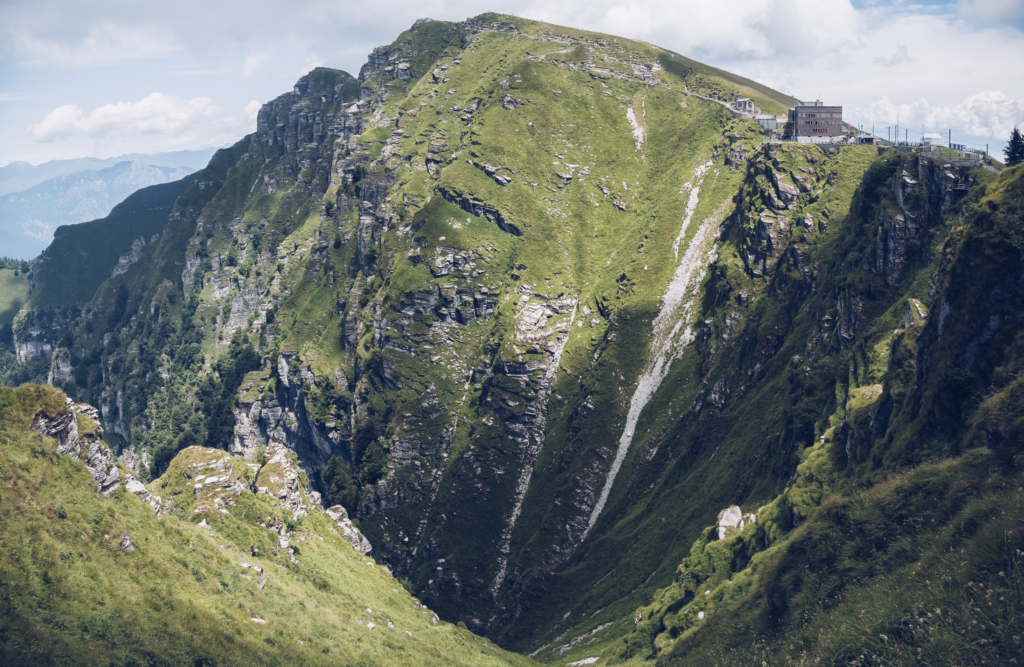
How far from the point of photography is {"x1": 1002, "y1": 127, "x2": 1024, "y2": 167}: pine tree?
12938 cm

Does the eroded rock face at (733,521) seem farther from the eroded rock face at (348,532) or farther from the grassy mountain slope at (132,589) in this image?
the grassy mountain slope at (132,589)

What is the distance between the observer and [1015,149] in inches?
5133

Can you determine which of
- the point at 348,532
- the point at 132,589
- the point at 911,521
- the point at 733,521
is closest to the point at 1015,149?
the point at 733,521

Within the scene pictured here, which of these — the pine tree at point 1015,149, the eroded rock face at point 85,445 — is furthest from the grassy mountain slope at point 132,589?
the pine tree at point 1015,149

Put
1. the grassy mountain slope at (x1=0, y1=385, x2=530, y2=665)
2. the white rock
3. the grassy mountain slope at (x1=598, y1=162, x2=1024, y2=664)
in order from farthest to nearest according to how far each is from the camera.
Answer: the white rock → the grassy mountain slope at (x1=0, y1=385, x2=530, y2=665) → the grassy mountain slope at (x1=598, y1=162, x2=1024, y2=664)

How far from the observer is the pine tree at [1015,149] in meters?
129

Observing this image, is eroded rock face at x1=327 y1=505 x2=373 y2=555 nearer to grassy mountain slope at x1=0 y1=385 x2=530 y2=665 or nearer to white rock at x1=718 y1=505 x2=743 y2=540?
grassy mountain slope at x1=0 y1=385 x2=530 y2=665

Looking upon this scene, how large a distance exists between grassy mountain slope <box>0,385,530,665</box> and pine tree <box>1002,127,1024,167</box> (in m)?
135

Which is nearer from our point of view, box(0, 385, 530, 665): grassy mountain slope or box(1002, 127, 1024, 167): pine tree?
box(0, 385, 530, 665): grassy mountain slope

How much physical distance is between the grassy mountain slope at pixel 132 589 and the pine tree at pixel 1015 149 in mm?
134794

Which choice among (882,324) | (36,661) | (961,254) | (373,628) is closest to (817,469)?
(882,324)

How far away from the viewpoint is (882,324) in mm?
139000

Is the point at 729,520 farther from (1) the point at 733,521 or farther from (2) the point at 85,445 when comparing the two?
(2) the point at 85,445

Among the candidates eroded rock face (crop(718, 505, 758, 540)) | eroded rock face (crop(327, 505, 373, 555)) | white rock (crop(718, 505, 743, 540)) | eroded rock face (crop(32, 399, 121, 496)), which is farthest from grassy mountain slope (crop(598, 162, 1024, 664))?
eroded rock face (crop(32, 399, 121, 496))
